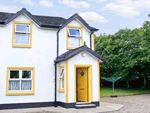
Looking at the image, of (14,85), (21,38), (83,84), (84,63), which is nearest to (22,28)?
(21,38)

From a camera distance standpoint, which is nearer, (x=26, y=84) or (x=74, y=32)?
(x=26, y=84)

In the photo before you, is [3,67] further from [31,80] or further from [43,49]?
[43,49]

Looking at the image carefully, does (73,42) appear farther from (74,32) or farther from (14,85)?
(14,85)

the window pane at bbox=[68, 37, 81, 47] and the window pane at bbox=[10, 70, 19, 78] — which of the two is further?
the window pane at bbox=[68, 37, 81, 47]

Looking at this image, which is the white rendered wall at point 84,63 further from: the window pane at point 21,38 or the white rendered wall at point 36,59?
the window pane at point 21,38

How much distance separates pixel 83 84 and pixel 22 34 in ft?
18.4

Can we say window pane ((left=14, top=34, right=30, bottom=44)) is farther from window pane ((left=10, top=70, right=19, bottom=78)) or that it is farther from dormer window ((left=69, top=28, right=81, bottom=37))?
dormer window ((left=69, top=28, right=81, bottom=37))

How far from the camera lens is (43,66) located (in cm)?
1416

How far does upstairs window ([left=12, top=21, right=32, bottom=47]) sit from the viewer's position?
544 inches

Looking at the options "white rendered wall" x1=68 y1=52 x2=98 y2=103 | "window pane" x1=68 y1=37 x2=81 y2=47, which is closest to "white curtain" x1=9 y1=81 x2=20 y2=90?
"white rendered wall" x1=68 y1=52 x2=98 y2=103

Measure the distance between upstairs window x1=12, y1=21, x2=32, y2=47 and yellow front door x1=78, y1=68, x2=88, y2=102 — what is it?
4259mm

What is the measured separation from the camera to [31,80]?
13.8 metres

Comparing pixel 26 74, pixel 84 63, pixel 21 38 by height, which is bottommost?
pixel 26 74

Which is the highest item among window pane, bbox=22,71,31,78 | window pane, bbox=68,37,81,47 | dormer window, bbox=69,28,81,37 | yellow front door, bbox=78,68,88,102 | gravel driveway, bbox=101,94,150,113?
dormer window, bbox=69,28,81,37
